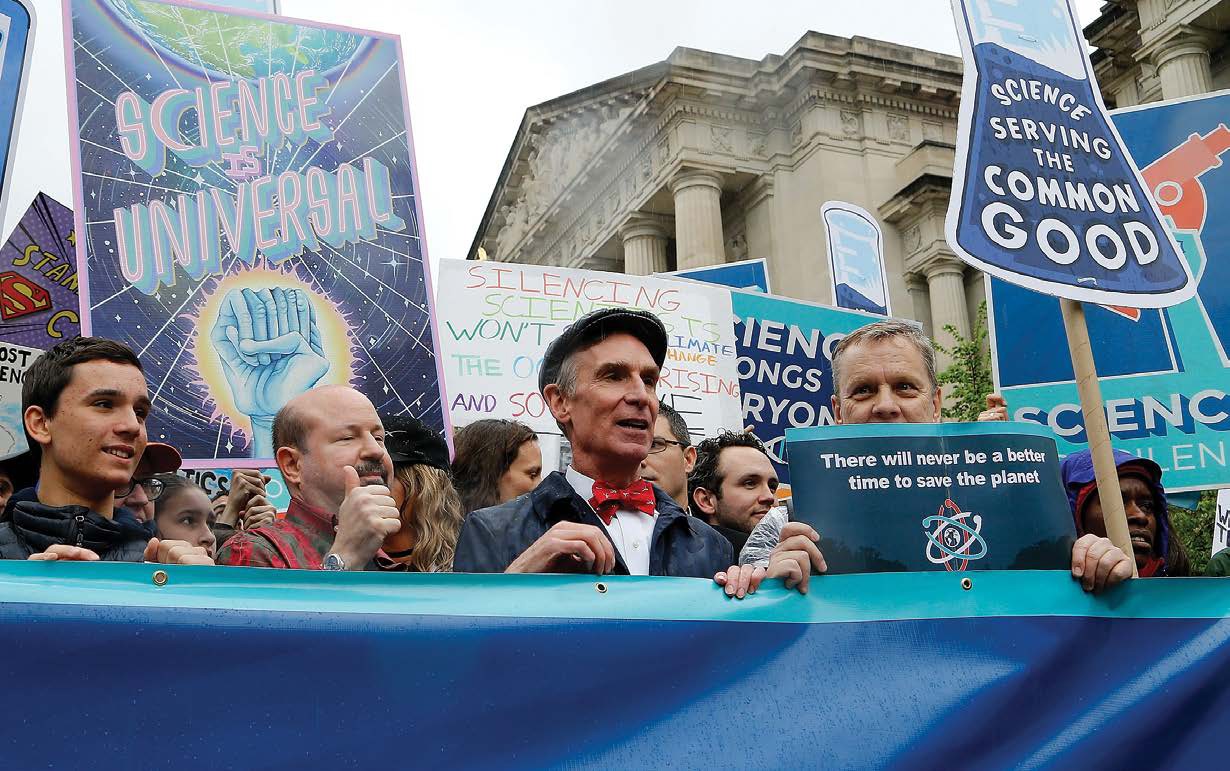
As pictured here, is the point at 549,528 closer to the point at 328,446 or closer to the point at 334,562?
the point at 334,562

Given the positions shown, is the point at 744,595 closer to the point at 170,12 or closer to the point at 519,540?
the point at 519,540

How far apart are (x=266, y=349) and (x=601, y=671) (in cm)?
201

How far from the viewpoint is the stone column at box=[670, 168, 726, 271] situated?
27.1m

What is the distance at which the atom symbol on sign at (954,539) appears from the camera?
2087 millimetres

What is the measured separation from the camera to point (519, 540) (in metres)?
2.30

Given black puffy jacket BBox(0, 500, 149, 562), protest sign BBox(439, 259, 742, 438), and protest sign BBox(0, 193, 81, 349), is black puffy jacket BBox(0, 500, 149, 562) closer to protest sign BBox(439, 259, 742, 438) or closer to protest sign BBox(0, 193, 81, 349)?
protest sign BBox(0, 193, 81, 349)

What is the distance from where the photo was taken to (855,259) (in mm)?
7129

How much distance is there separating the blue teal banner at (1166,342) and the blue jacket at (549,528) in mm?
2194

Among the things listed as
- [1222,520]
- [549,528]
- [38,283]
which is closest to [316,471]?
[549,528]

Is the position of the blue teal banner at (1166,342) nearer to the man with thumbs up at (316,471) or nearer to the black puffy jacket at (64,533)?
the man with thumbs up at (316,471)

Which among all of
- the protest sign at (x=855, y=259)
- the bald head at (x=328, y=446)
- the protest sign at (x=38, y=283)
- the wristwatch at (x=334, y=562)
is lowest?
the wristwatch at (x=334, y=562)

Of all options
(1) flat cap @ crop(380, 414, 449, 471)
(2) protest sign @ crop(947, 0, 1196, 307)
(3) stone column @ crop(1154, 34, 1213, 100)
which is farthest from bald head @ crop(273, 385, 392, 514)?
(3) stone column @ crop(1154, 34, 1213, 100)

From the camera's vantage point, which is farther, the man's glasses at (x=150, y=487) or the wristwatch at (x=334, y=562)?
the man's glasses at (x=150, y=487)

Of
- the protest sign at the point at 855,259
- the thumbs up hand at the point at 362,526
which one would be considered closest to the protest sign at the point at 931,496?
the thumbs up hand at the point at 362,526
